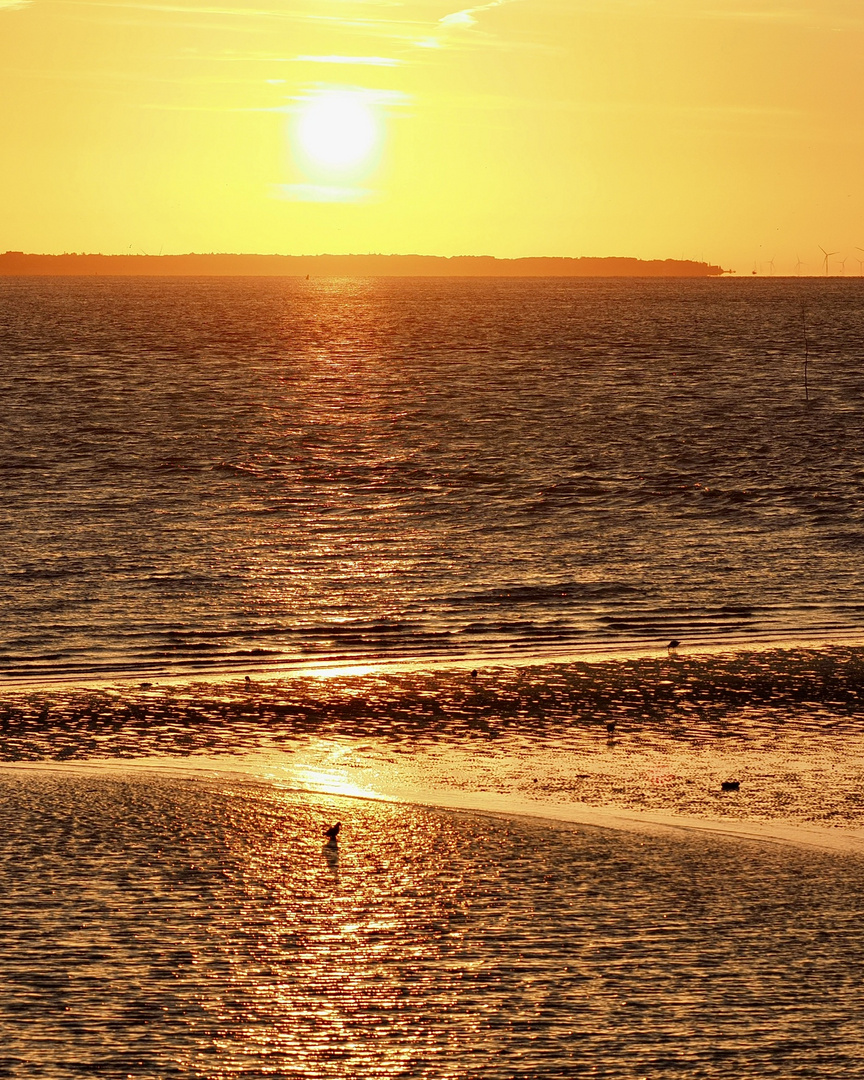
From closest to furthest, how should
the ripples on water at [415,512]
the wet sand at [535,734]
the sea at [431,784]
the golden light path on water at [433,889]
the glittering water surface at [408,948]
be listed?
the glittering water surface at [408,948], the golden light path on water at [433,889], the sea at [431,784], the wet sand at [535,734], the ripples on water at [415,512]

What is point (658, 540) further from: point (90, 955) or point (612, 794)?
point (90, 955)

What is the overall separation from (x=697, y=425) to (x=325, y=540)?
40.3 meters

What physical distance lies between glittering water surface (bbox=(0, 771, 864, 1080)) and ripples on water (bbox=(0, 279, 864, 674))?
33.3 feet

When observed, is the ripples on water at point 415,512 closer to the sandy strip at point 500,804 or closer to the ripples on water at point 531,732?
the ripples on water at point 531,732

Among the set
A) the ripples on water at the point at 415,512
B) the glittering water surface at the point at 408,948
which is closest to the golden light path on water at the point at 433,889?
the glittering water surface at the point at 408,948

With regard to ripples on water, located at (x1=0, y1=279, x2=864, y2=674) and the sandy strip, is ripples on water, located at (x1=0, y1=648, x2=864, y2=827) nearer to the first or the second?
the sandy strip

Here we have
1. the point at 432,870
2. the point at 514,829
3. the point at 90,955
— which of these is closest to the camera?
the point at 90,955

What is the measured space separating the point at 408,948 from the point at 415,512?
34.1m

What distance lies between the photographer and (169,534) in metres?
38.2

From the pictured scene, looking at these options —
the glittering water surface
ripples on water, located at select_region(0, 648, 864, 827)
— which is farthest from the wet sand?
the glittering water surface

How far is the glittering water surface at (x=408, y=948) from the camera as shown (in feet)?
29.9

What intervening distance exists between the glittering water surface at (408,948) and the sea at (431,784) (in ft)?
0.10

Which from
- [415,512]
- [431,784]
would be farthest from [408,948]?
[415,512]

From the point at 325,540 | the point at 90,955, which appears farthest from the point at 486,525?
the point at 90,955
